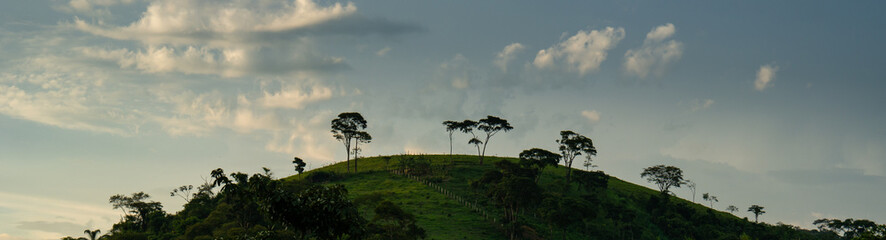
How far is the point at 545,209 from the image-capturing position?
286ft

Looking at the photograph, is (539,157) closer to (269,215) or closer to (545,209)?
(545,209)

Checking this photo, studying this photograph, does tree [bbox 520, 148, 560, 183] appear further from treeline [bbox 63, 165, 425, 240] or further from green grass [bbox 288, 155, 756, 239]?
treeline [bbox 63, 165, 425, 240]

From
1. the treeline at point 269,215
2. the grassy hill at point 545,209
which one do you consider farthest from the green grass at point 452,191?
the treeline at point 269,215

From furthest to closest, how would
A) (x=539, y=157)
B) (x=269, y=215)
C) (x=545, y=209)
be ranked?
(x=539, y=157) < (x=545, y=209) < (x=269, y=215)

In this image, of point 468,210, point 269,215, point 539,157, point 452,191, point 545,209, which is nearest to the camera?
point 269,215

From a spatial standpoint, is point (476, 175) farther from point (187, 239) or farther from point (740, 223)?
point (187, 239)

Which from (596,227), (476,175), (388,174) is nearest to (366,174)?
(388,174)

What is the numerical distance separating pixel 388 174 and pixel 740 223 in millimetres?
80294

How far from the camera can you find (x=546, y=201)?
8756 cm

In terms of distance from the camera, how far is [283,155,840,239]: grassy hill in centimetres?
8625

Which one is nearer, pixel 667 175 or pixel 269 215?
pixel 269 215

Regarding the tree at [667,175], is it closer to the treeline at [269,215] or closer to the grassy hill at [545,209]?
the grassy hill at [545,209]

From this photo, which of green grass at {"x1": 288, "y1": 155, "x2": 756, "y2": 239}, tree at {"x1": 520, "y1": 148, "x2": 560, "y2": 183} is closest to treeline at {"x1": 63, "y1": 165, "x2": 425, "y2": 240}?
green grass at {"x1": 288, "y1": 155, "x2": 756, "y2": 239}

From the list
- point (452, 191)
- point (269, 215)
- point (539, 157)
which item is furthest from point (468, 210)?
point (269, 215)
